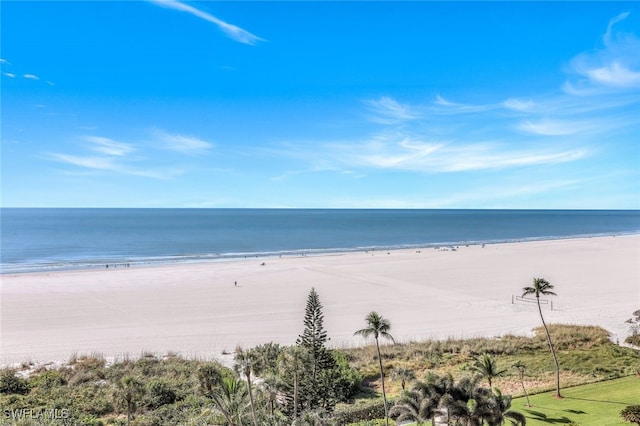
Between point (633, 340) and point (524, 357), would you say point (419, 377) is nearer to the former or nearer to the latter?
point (524, 357)

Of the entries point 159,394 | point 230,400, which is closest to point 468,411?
point 230,400

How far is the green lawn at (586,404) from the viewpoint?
63.1 ft

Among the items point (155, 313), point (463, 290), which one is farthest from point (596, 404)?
point (155, 313)

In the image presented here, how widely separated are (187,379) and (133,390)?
34.2 ft

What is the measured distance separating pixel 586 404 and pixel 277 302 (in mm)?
30636

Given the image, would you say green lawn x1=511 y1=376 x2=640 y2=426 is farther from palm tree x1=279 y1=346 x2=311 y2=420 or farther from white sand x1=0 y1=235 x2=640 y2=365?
white sand x1=0 y1=235 x2=640 y2=365

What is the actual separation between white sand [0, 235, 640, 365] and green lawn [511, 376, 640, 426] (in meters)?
12.4

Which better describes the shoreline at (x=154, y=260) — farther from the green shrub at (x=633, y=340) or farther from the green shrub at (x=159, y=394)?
the green shrub at (x=633, y=340)

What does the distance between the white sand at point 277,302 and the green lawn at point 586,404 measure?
40.8 ft

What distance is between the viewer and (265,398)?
65.1ft

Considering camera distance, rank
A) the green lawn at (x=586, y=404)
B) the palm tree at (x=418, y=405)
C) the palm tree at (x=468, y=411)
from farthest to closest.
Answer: the green lawn at (x=586, y=404), the palm tree at (x=418, y=405), the palm tree at (x=468, y=411)

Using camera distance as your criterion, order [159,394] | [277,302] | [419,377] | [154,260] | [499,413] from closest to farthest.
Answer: [499,413], [159,394], [419,377], [277,302], [154,260]

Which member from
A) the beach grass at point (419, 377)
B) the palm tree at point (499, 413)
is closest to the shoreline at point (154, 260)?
the beach grass at point (419, 377)

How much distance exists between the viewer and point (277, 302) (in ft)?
152
